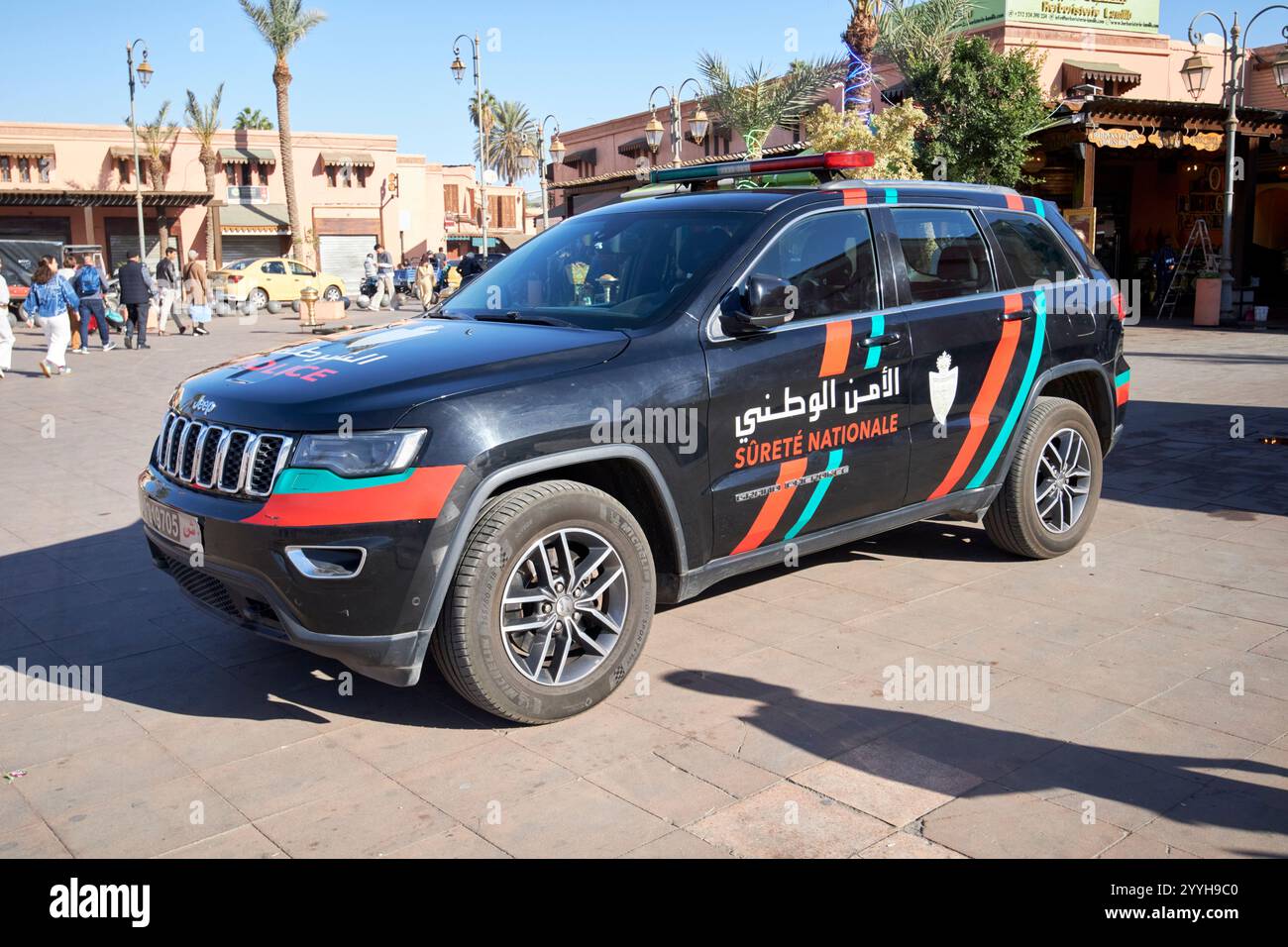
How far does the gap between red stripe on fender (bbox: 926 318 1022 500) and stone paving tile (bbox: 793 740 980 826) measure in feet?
6.11

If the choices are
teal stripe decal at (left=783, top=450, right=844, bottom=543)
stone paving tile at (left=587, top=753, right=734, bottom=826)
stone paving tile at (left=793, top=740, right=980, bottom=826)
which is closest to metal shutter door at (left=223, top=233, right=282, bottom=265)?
teal stripe decal at (left=783, top=450, right=844, bottom=543)

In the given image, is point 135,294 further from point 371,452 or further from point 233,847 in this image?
point 233,847

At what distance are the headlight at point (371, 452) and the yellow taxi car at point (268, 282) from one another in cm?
3206

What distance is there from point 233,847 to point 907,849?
194cm

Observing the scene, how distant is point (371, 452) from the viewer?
3627 mm

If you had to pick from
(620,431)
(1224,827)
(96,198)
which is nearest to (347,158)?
(96,198)

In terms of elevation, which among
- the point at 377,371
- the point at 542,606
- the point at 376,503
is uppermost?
the point at 377,371

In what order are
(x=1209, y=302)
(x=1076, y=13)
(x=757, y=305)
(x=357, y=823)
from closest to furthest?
(x=357, y=823), (x=757, y=305), (x=1209, y=302), (x=1076, y=13)

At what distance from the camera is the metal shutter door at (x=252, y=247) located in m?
47.4

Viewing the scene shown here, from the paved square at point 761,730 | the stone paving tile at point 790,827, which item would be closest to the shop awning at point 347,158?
the paved square at point 761,730

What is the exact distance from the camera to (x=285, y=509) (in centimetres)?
364

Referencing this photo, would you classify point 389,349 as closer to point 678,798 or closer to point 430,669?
point 430,669

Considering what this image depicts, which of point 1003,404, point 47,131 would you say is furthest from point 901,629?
point 47,131
